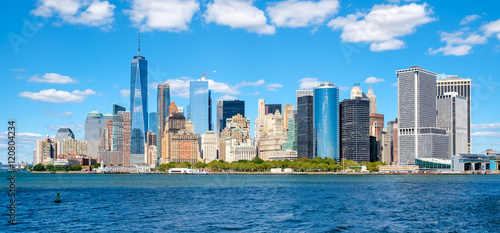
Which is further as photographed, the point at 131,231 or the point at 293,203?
the point at 293,203

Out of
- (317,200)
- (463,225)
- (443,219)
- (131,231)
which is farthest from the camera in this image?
(317,200)

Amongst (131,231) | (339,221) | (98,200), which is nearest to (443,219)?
(339,221)

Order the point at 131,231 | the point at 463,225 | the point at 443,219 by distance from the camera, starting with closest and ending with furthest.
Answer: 1. the point at 131,231
2. the point at 463,225
3. the point at 443,219

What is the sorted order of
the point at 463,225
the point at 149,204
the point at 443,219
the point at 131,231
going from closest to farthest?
1. the point at 131,231
2. the point at 463,225
3. the point at 443,219
4. the point at 149,204

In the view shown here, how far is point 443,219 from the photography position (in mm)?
66000

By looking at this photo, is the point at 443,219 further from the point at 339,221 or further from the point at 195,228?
the point at 195,228

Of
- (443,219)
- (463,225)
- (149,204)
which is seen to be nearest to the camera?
(463,225)

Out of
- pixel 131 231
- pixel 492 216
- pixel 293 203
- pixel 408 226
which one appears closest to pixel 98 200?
pixel 293 203

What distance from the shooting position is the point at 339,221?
211 feet

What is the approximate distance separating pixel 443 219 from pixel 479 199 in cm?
3205

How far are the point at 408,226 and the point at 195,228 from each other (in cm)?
2237

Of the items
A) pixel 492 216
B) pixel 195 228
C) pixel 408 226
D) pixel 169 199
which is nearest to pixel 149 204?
pixel 169 199

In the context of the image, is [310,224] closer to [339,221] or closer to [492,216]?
[339,221]

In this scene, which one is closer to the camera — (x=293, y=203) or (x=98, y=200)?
(x=293, y=203)
